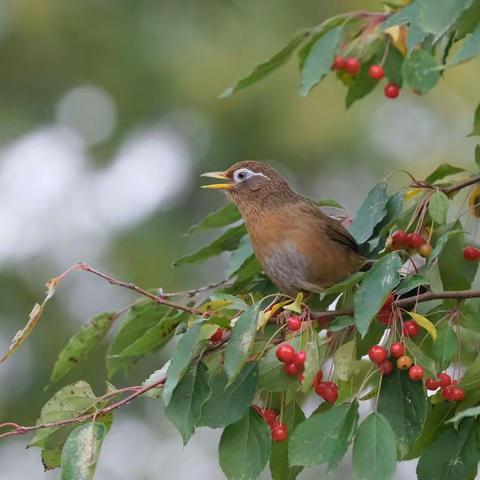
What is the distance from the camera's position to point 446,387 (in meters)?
3.42

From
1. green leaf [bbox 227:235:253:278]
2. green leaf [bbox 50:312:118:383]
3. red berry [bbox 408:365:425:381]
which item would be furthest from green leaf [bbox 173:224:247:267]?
red berry [bbox 408:365:425:381]

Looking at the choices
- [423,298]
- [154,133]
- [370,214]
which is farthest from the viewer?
[154,133]

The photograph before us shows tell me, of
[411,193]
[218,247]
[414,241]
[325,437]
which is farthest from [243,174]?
[325,437]

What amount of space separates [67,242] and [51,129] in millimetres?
1566

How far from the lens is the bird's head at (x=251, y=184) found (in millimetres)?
5398

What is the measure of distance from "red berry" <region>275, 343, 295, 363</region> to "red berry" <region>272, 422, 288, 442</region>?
12.0 inches

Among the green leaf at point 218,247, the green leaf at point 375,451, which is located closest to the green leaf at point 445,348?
the green leaf at point 375,451

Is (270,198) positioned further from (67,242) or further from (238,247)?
(67,242)

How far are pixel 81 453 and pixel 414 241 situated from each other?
1.42 meters

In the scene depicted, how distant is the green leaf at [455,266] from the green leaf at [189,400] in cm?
103

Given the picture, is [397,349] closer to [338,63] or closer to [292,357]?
[292,357]

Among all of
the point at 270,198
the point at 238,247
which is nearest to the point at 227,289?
the point at 238,247

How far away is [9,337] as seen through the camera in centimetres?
1162

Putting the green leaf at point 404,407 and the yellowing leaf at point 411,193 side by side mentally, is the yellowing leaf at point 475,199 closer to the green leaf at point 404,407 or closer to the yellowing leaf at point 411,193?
the yellowing leaf at point 411,193
